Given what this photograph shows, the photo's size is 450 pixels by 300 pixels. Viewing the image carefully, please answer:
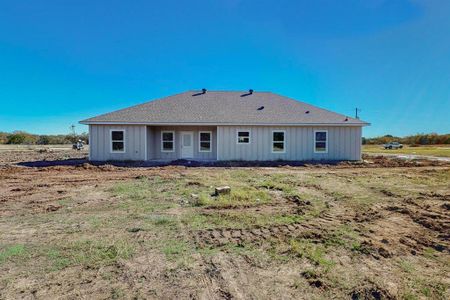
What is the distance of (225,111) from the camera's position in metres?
17.3

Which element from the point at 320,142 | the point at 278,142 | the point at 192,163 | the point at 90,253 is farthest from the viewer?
the point at 320,142

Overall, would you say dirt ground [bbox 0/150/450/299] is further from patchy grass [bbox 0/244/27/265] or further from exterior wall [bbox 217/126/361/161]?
exterior wall [bbox 217/126/361/161]

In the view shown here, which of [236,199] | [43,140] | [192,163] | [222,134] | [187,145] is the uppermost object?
[43,140]

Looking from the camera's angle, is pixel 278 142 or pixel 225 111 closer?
pixel 278 142

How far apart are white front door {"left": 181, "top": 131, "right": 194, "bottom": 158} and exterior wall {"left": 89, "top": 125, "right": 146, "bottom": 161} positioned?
2.53 meters

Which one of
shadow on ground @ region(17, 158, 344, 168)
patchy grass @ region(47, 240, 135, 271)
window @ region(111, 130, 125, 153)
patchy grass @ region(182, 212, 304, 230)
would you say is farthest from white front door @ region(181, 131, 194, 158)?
patchy grass @ region(47, 240, 135, 271)

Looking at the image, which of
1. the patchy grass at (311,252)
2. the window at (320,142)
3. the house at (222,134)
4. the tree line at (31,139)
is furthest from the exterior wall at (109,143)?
the tree line at (31,139)

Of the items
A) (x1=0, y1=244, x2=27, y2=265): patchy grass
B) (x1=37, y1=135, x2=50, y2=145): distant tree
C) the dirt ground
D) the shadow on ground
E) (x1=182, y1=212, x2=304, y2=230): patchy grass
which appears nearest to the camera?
the dirt ground

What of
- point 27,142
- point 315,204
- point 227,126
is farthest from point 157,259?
point 27,142

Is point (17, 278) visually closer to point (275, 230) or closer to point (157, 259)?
point (157, 259)

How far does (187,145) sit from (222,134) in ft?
8.70

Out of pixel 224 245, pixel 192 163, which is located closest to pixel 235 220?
pixel 224 245

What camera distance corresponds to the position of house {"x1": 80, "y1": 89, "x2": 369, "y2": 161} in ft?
52.2

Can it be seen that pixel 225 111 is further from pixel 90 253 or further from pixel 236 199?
pixel 90 253
